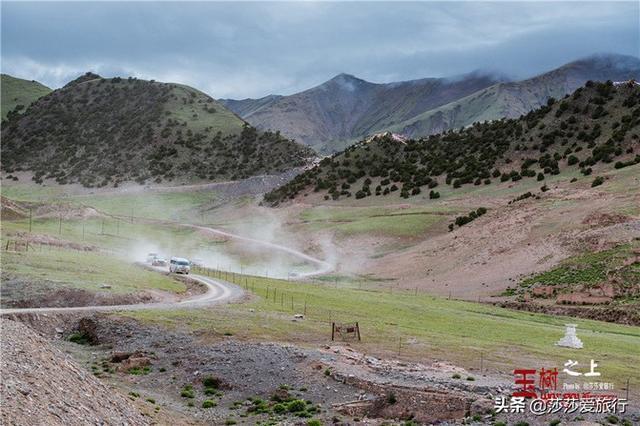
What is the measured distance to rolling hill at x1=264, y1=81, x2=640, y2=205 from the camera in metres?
116

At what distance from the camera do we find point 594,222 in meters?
76.1

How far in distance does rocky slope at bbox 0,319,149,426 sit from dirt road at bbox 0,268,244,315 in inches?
649

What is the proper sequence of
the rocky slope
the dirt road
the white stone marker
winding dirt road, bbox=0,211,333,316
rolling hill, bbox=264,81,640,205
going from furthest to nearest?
1. rolling hill, bbox=264,81,640,205
2. winding dirt road, bbox=0,211,333,316
3. the dirt road
4. the white stone marker
5. the rocky slope

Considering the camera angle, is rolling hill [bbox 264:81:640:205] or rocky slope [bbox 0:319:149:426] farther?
rolling hill [bbox 264:81:640:205]

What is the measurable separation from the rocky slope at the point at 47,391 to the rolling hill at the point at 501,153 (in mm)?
94210

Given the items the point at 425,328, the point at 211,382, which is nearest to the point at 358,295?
the point at 425,328

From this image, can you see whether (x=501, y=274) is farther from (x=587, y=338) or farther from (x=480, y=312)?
(x=587, y=338)

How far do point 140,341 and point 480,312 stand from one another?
31612 millimetres

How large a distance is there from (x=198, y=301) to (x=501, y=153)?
92.1 metres

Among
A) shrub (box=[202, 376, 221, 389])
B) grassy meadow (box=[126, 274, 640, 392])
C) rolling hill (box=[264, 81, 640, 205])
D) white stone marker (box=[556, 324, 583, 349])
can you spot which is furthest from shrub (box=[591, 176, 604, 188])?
shrub (box=[202, 376, 221, 389])

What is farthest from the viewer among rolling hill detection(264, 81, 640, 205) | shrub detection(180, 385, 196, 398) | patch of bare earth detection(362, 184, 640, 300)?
rolling hill detection(264, 81, 640, 205)

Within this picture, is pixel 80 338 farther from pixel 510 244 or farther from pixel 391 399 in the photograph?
pixel 510 244

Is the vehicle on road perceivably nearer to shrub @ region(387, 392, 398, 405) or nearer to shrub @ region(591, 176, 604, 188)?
shrub @ region(387, 392, 398, 405)

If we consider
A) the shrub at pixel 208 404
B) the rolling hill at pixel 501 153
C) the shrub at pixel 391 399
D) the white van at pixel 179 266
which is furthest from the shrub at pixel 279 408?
the rolling hill at pixel 501 153
